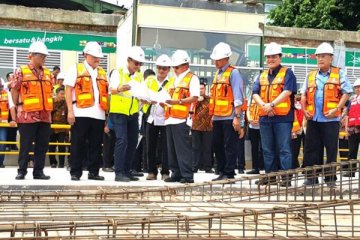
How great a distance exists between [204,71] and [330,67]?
6.56 metres

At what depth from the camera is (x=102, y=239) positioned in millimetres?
3242

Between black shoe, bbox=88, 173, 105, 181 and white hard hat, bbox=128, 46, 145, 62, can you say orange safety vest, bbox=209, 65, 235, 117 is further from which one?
black shoe, bbox=88, 173, 105, 181

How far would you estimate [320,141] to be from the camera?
863cm

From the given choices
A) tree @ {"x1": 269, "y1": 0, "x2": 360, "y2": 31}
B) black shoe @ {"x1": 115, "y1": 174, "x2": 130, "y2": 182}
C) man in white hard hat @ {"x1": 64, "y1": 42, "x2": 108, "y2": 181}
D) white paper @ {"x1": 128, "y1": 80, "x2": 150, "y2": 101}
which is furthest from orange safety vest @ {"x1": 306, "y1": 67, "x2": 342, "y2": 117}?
tree @ {"x1": 269, "y1": 0, "x2": 360, "y2": 31}

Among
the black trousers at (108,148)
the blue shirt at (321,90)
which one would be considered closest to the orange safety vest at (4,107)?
the black trousers at (108,148)

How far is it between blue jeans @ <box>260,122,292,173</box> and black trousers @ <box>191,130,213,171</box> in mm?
2746

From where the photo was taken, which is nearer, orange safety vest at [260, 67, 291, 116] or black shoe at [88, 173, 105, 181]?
orange safety vest at [260, 67, 291, 116]

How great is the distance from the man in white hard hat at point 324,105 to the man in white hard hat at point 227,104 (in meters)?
0.93

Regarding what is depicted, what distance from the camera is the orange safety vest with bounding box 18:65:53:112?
345 inches

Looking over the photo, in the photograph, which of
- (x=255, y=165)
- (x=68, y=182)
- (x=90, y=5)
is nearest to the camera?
(x=68, y=182)

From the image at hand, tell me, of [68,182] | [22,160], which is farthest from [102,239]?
[22,160]

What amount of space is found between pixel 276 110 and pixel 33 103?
325cm

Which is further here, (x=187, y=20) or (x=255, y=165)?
(x=187, y=20)

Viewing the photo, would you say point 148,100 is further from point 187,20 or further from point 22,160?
point 187,20
